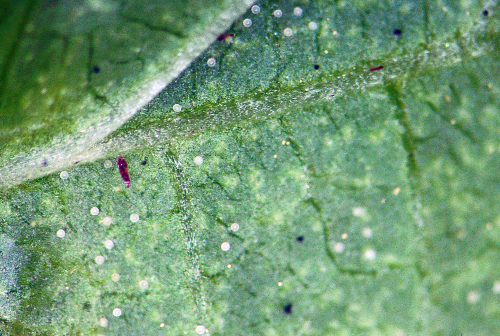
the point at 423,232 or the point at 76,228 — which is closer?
the point at 423,232

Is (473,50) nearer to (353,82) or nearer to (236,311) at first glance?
(353,82)

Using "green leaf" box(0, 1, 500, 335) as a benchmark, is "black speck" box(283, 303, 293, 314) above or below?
below

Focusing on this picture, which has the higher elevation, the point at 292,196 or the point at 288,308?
the point at 292,196

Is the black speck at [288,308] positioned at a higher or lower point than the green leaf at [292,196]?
lower

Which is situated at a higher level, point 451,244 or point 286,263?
point 451,244

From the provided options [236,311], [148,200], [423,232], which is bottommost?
[236,311]

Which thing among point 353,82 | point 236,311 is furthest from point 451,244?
point 236,311
